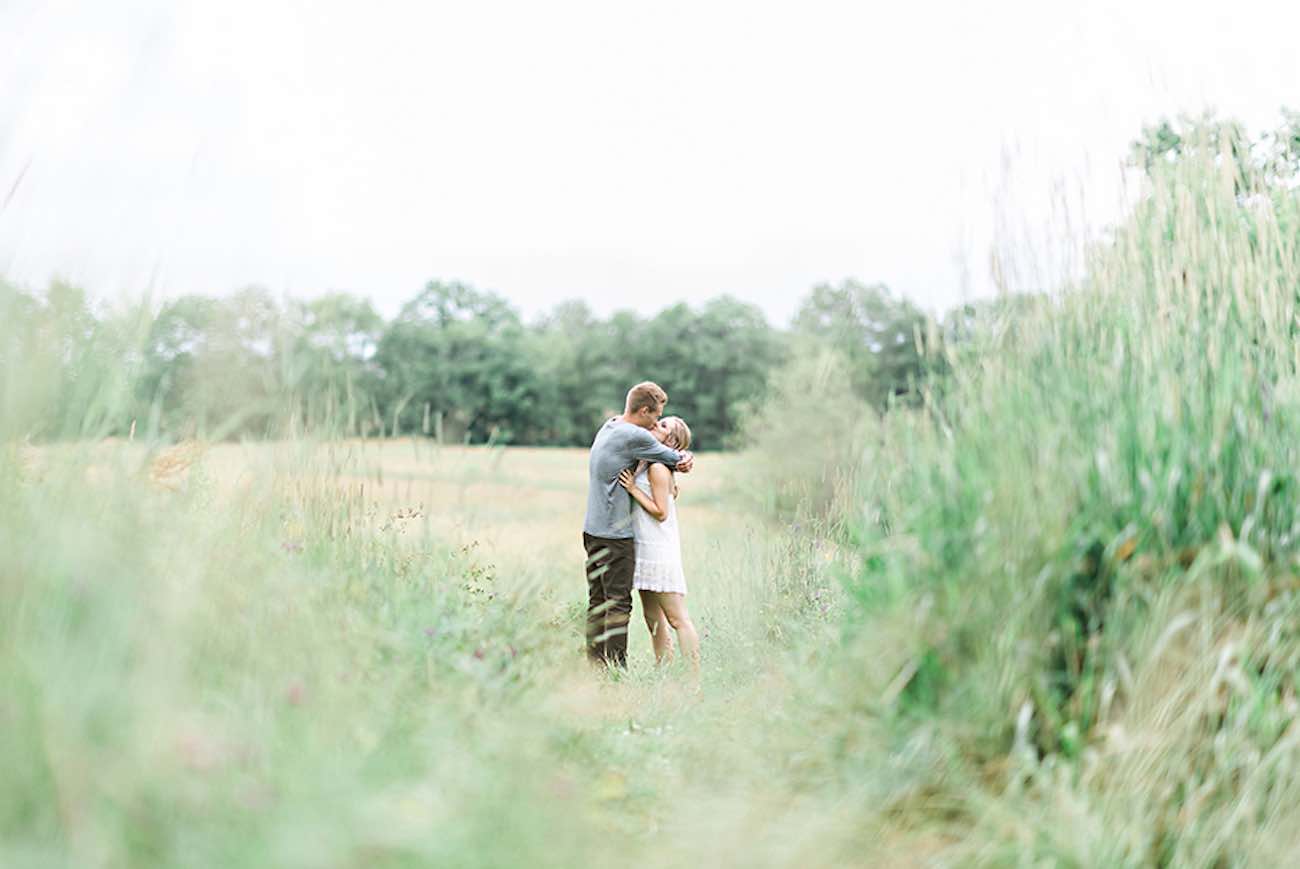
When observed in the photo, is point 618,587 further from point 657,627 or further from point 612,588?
point 657,627

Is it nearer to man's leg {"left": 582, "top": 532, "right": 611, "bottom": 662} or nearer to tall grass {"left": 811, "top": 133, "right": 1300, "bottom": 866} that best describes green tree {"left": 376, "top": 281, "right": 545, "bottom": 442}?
man's leg {"left": 582, "top": 532, "right": 611, "bottom": 662}

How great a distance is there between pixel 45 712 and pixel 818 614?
4786 millimetres

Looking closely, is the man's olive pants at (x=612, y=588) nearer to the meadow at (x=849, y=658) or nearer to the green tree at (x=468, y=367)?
the meadow at (x=849, y=658)

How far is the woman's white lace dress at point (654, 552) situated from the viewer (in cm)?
639

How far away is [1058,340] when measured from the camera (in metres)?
3.84

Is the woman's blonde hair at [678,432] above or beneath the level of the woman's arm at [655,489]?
above

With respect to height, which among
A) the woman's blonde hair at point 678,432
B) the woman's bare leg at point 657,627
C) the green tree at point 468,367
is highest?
the green tree at point 468,367

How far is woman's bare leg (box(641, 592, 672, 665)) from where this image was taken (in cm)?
659

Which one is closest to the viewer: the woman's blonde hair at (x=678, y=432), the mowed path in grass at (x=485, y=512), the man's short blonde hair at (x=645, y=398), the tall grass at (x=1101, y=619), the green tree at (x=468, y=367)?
the tall grass at (x=1101, y=619)

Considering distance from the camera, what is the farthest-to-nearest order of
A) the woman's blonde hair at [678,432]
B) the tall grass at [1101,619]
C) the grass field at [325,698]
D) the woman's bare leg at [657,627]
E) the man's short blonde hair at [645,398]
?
the woman's blonde hair at [678,432] < the woman's bare leg at [657,627] < the man's short blonde hair at [645,398] < the tall grass at [1101,619] < the grass field at [325,698]

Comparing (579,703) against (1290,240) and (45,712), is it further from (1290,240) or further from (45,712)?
(1290,240)

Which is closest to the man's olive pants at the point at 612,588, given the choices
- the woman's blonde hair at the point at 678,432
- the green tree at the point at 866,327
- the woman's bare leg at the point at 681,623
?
the woman's bare leg at the point at 681,623

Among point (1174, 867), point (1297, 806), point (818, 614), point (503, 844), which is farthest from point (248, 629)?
point (818, 614)

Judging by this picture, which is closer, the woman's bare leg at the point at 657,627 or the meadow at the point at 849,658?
the meadow at the point at 849,658
